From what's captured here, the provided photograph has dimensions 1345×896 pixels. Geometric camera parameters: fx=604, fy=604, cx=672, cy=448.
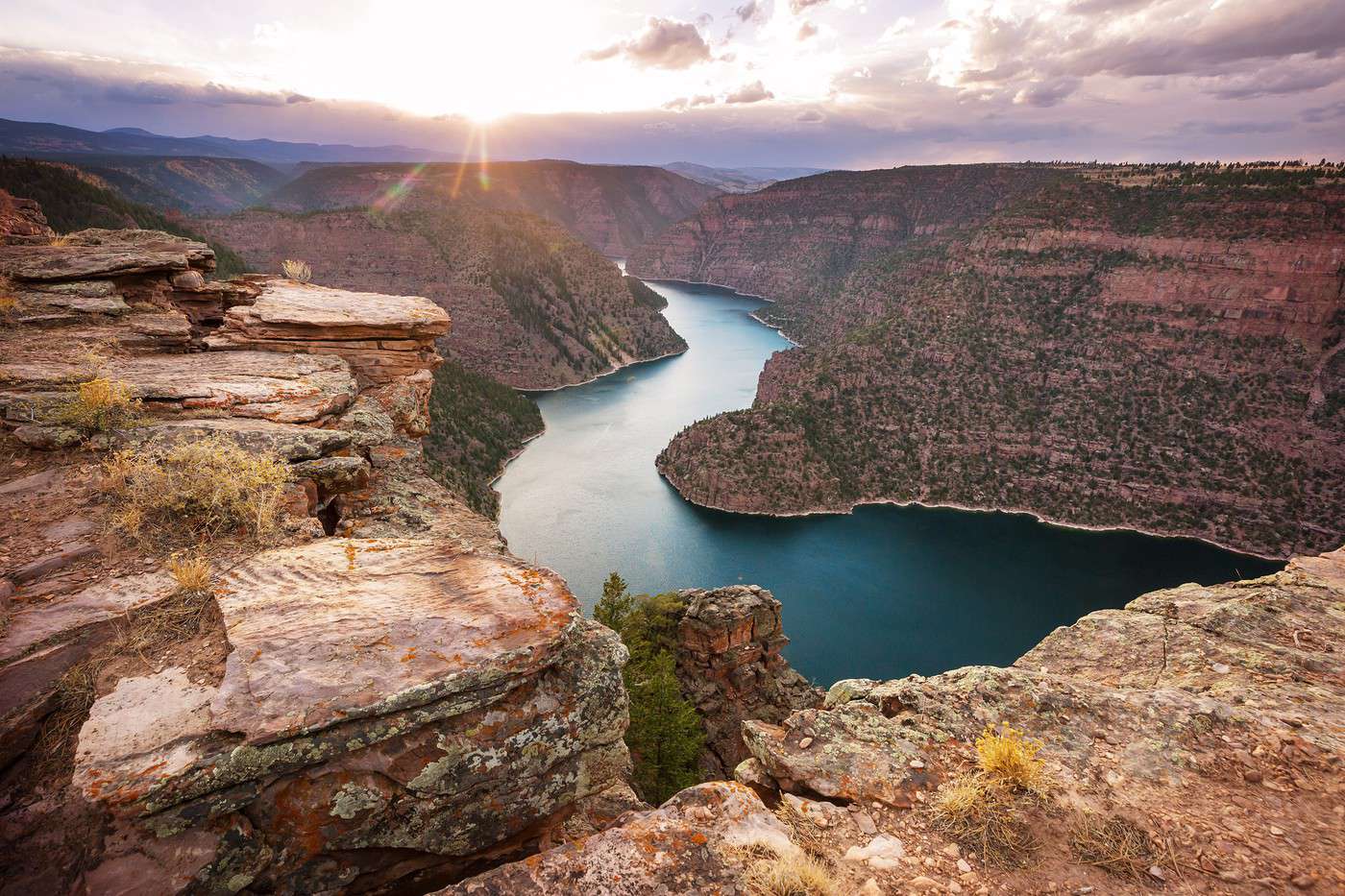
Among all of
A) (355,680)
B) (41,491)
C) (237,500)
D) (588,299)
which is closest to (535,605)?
(355,680)

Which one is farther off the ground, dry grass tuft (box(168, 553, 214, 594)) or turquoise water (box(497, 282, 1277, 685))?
dry grass tuft (box(168, 553, 214, 594))

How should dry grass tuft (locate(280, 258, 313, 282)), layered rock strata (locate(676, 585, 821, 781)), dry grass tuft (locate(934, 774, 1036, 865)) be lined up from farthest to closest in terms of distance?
layered rock strata (locate(676, 585, 821, 781)) < dry grass tuft (locate(280, 258, 313, 282)) < dry grass tuft (locate(934, 774, 1036, 865))

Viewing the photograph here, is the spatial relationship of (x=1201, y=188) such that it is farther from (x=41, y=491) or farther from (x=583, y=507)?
(x=41, y=491)

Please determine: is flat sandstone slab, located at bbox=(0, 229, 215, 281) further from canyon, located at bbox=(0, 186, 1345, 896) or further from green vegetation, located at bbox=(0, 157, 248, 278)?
green vegetation, located at bbox=(0, 157, 248, 278)

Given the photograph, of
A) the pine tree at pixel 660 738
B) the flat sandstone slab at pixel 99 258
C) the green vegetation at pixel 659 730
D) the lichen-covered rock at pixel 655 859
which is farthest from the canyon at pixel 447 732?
the pine tree at pixel 660 738

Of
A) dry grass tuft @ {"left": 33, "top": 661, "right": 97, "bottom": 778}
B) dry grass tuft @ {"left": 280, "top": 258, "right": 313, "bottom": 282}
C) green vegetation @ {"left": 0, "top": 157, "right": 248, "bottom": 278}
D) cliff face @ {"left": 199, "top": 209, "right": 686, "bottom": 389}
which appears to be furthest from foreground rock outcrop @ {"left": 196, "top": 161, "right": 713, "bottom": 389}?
dry grass tuft @ {"left": 33, "top": 661, "right": 97, "bottom": 778}

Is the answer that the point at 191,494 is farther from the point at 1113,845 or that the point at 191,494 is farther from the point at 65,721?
the point at 1113,845
